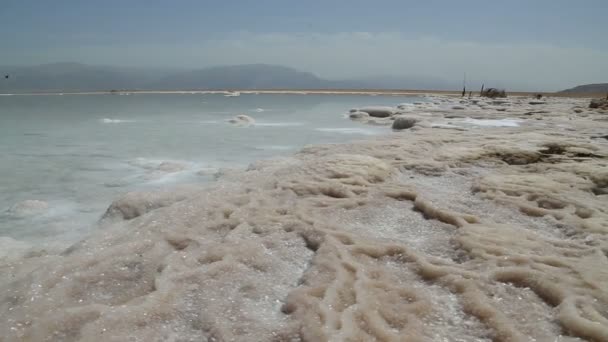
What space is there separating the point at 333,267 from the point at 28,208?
5906 mm

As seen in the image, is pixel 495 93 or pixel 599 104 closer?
pixel 599 104

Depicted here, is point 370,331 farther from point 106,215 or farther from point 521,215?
point 106,215

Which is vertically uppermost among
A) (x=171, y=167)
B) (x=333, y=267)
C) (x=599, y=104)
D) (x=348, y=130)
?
(x=599, y=104)

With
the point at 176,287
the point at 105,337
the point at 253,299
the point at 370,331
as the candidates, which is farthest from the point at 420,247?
the point at 105,337

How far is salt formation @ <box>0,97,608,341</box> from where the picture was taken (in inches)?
124

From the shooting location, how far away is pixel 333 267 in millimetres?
4039

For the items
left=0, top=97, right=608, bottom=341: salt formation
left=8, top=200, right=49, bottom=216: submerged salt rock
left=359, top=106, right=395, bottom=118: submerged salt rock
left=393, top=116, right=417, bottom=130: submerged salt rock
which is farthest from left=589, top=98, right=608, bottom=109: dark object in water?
left=8, top=200, right=49, bottom=216: submerged salt rock

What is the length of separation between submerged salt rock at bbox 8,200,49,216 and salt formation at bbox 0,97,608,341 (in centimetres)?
159

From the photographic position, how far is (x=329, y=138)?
1648 cm

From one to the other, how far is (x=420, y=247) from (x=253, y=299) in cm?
216

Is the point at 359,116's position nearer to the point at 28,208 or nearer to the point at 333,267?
the point at 28,208

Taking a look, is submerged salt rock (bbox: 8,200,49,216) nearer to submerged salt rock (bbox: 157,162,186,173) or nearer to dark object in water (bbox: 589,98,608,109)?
submerged salt rock (bbox: 157,162,186,173)

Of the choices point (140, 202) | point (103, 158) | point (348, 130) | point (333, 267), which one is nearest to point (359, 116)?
point (348, 130)

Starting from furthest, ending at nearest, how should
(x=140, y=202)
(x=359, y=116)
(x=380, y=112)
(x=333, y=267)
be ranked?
(x=380, y=112), (x=359, y=116), (x=140, y=202), (x=333, y=267)
